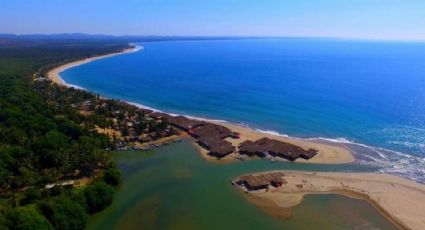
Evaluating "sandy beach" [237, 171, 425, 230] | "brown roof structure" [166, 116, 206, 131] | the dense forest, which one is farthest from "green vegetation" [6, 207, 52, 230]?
"brown roof structure" [166, 116, 206, 131]

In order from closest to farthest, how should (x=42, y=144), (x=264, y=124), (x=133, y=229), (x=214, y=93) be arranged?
(x=133, y=229) < (x=42, y=144) < (x=264, y=124) < (x=214, y=93)

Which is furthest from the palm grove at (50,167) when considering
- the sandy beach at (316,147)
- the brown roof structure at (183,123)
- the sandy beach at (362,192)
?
the sandy beach at (362,192)

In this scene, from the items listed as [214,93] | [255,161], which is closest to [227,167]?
[255,161]

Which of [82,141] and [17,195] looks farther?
[82,141]

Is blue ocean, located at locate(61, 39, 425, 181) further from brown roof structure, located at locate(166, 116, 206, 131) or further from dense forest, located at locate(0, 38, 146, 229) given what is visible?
dense forest, located at locate(0, 38, 146, 229)

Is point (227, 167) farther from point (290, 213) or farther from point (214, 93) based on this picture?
point (214, 93)

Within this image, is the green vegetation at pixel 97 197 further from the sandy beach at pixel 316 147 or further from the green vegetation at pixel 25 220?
the sandy beach at pixel 316 147
